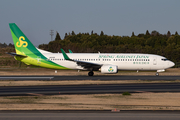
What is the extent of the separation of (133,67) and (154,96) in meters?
18.7

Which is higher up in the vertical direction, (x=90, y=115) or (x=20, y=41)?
(x=20, y=41)

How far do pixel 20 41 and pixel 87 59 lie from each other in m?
10.8

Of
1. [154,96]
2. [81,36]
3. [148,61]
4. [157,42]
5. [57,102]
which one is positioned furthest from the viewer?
[81,36]

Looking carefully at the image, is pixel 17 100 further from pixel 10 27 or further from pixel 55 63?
pixel 10 27

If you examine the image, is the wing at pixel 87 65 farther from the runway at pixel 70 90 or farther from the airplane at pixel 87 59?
the runway at pixel 70 90

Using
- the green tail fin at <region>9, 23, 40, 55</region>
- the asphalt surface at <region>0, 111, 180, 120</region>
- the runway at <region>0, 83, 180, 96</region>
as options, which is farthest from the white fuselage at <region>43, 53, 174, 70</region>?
the asphalt surface at <region>0, 111, 180, 120</region>

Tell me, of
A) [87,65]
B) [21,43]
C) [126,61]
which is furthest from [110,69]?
[21,43]

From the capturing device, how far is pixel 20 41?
39250mm

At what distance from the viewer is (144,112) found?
1324cm

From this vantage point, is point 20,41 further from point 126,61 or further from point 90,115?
point 90,115

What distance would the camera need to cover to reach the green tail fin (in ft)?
128

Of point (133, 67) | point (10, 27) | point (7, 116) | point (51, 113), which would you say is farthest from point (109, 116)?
point (10, 27)

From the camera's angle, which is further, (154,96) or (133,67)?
(133,67)

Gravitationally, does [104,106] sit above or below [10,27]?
below
